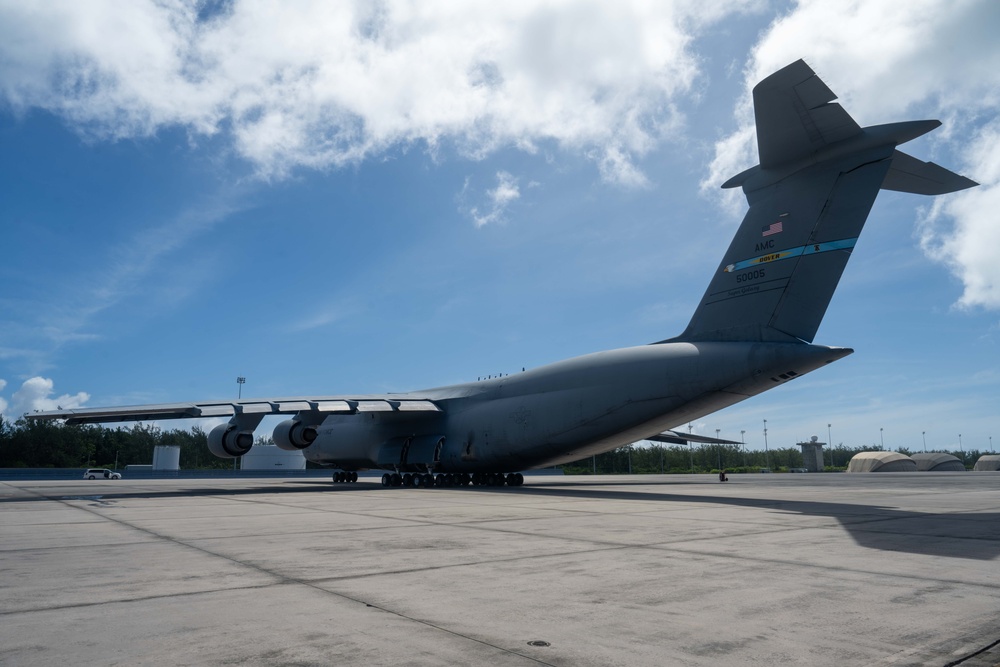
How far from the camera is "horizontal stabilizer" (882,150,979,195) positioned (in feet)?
43.8

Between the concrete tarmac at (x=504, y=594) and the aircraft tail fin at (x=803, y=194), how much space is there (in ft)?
19.4

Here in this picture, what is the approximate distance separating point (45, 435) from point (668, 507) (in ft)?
254

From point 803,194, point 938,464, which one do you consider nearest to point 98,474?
point 803,194

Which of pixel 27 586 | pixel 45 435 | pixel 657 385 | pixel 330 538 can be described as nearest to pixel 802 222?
pixel 657 385

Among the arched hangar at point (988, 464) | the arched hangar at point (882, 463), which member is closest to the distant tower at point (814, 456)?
the arched hangar at point (882, 463)

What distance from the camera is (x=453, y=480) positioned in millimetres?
24469

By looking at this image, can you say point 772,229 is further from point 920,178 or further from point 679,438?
point 679,438

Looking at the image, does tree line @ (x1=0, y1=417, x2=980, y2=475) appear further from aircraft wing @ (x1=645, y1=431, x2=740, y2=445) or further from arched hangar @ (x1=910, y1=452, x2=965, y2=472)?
aircraft wing @ (x1=645, y1=431, x2=740, y2=445)

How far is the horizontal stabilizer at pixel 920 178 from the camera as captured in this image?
13.3 m

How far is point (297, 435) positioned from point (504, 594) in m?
19.7

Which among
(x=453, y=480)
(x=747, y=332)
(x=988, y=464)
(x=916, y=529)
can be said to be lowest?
(x=988, y=464)

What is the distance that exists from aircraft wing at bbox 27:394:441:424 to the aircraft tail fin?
1112 cm

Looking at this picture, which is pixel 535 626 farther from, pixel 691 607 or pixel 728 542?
pixel 728 542

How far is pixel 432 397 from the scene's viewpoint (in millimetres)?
23719
